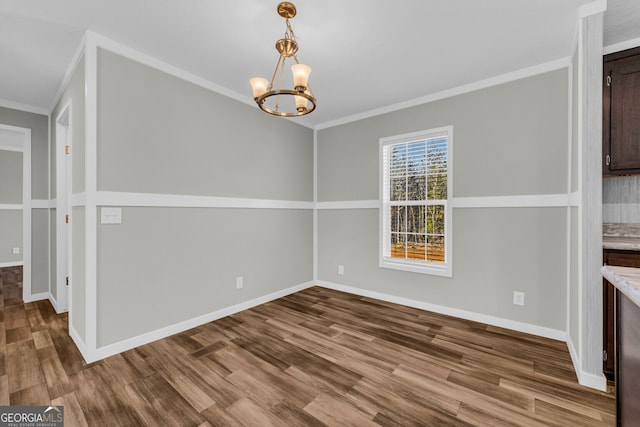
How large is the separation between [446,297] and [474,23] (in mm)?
2675

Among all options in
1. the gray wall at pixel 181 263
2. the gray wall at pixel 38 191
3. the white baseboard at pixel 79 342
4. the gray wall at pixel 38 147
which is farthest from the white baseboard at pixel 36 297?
the gray wall at pixel 181 263

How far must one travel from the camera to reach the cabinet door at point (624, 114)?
6.36 ft

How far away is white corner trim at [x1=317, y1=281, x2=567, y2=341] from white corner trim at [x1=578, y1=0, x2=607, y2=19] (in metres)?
2.58

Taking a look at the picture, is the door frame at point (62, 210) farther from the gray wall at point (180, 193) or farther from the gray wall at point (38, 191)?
the gray wall at point (180, 193)

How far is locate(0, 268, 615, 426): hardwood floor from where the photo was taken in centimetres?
160

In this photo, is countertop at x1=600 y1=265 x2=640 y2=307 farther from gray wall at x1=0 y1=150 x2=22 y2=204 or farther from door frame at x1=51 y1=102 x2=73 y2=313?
gray wall at x1=0 y1=150 x2=22 y2=204

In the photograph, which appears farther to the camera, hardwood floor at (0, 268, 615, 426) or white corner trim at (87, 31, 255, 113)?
white corner trim at (87, 31, 255, 113)

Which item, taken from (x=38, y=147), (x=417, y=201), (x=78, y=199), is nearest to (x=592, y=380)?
(x=417, y=201)

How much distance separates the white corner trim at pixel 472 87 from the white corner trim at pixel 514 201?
1.19 m

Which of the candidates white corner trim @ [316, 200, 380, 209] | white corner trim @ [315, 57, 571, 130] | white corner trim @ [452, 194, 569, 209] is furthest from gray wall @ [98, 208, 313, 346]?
white corner trim @ [452, 194, 569, 209]

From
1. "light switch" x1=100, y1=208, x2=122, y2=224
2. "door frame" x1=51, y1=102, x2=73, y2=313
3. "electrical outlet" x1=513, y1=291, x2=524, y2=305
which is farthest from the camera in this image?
"door frame" x1=51, y1=102, x2=73, y2=313

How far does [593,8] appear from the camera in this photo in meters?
1.83

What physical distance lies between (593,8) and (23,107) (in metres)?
5.89

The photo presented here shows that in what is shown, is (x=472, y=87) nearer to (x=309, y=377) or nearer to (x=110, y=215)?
(x=309, y=377)
